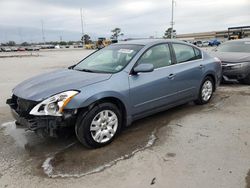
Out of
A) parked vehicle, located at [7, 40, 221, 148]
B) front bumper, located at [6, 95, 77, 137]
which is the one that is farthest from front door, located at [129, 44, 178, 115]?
front bumper, located at [6, 95, 77, 137]

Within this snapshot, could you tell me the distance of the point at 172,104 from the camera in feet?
16.9

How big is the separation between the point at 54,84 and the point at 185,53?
2.90 meters

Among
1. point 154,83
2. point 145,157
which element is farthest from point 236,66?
point 145,157

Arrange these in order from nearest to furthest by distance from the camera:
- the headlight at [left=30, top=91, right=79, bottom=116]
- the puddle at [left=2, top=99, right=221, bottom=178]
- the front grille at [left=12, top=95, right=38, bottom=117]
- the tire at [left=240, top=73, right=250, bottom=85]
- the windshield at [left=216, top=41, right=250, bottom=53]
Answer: the puddle at [left=2, top=99, right=221, bottom=178], the headlight at [left=30, top=91, right=79, bottom=116], the front grille at [left=12, top=95, right=38, bottom=117], the tire at [left=240, top=73, right=250, bottom=85], the windshield at [left=216, top=41, right=250, bottom=53]

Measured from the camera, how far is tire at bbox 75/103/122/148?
370 cm

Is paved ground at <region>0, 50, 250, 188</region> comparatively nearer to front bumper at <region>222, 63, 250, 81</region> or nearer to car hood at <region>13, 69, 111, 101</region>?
car hood at <region>13, 69, 111, 101</region>

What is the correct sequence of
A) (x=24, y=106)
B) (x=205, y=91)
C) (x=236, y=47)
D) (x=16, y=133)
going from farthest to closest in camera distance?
(x=236, y=47) < (x=205, y=91) < (x=16, y=133) < (x=24, y=106)

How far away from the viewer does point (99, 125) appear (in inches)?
153

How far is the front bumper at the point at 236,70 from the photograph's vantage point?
26.5ft

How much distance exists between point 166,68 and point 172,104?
73cm

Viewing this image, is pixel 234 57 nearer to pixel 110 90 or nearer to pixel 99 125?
pixel 110 90

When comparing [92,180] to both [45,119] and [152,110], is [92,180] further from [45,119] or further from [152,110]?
[152,110]

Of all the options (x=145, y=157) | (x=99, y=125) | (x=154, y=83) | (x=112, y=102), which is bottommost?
(x=145, y=157)

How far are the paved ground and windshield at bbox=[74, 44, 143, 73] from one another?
1.15 m
